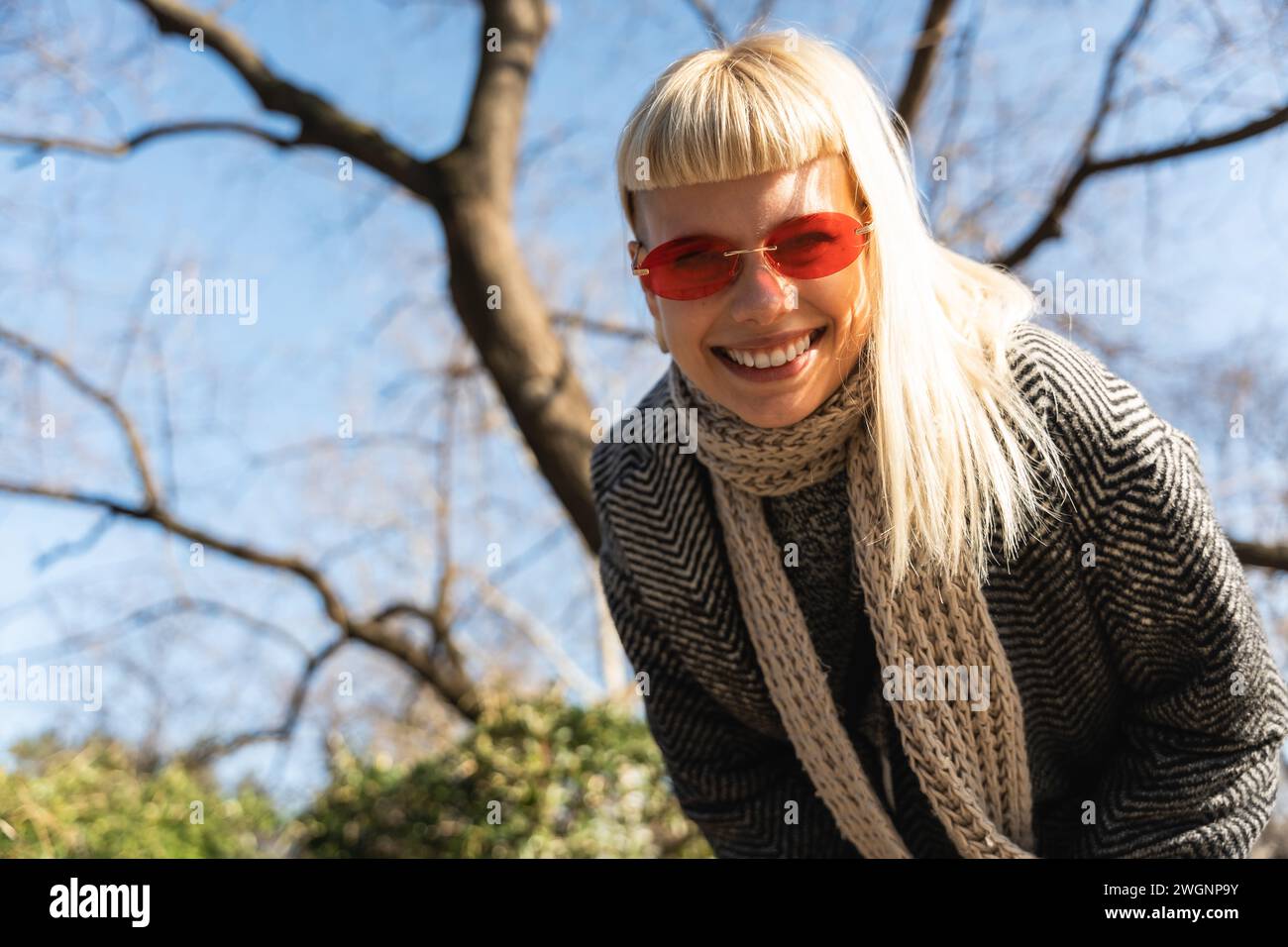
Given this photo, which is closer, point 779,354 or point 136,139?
point 779,354

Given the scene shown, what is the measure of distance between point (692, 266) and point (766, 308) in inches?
5.7

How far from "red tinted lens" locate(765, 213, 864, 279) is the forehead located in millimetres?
25

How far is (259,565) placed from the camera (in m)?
6.53

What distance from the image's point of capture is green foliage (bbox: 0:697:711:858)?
396cm

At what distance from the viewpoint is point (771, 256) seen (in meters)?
1.96

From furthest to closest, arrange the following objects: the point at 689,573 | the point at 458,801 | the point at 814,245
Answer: the point at 458,801
the point at 689,573
the point at 814,245

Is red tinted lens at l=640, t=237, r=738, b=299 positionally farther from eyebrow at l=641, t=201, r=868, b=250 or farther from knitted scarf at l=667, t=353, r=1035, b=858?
knitted scarf at l=667, t=353, r=1035, b=858

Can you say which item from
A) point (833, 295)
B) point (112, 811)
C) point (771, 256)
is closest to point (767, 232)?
point (771, 256)

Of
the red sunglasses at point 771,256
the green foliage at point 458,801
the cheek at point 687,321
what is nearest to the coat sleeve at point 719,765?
the cheek at point 687,321

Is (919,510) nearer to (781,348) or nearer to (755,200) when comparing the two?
(781,348)

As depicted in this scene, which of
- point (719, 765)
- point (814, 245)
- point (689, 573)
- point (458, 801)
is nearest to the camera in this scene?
point (814, 245)

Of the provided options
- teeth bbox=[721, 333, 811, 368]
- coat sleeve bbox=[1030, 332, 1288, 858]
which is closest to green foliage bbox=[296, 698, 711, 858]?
coat sleeve bbox=[1030, 332, 1288, 858]

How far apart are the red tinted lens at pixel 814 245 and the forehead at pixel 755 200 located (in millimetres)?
25

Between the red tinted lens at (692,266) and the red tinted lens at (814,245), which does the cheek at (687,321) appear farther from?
the red tinted lens at (814,245)
